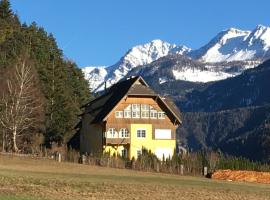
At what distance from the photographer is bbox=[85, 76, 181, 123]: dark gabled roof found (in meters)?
85.1

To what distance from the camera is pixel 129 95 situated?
279ft

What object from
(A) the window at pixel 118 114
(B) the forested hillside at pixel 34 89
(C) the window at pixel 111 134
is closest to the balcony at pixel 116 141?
(C) the window at pixel 111 134

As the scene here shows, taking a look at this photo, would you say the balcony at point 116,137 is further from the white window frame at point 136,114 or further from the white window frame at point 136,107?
the white window frame at point 136,107

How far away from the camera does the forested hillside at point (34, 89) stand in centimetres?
8156

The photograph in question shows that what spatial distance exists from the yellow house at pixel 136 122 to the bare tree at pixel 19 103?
30.2 feet

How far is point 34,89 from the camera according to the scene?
85.4 meters

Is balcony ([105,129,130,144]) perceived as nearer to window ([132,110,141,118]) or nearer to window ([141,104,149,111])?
window ([132,110,141,118])

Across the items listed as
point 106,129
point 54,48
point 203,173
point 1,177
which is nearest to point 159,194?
point 1,177

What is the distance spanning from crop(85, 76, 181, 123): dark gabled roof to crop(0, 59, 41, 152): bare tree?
8.72 metres

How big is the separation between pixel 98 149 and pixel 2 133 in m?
13.2

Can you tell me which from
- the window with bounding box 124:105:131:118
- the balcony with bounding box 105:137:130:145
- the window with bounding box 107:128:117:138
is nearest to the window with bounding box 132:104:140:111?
the window with bounding box 124:105:131:118

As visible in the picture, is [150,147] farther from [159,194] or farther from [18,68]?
[159,194]

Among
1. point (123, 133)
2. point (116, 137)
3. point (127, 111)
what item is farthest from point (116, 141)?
point (127, 111)

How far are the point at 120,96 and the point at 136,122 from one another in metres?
A: 4.04
